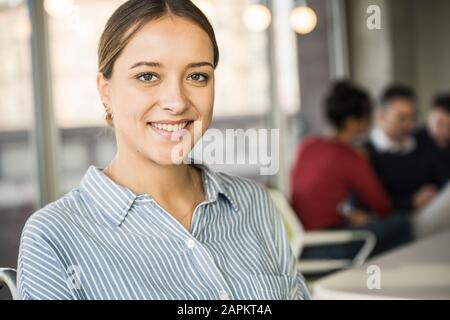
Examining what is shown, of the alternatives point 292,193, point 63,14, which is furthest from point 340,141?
point 63,14

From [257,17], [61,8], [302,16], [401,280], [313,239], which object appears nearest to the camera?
[61,8]

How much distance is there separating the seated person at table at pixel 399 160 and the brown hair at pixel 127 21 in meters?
3.23

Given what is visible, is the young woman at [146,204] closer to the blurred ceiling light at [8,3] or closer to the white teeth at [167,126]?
the white teeth at [167,126]

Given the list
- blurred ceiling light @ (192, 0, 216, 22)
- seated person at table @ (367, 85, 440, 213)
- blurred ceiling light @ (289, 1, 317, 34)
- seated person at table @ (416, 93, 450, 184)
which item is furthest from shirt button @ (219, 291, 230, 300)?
seated person at table @ (416, 93, 450, 184)

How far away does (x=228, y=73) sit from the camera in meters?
1.65

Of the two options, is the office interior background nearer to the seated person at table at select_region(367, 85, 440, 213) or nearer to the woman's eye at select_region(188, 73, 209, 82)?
the woman's eye at select_region(188, 73, 209, 82)

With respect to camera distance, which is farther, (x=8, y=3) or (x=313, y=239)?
(x=313, y=239)

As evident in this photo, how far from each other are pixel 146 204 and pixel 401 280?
0.66 m

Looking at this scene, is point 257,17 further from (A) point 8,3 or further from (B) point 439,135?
(A) point 8,3

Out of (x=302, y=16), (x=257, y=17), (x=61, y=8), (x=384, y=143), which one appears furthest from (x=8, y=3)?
(x=384, y=143)

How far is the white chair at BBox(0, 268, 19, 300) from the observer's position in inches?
36.4

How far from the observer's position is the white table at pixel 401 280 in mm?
1241

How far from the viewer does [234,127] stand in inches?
59.8

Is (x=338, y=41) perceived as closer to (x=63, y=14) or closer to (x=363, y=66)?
(x=363, y=66)
